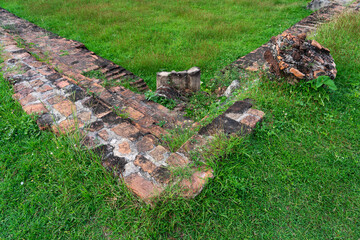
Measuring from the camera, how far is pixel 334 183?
1.93m

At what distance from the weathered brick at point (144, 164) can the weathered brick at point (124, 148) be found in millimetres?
143

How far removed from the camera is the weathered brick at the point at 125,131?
2.41m

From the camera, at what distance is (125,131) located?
248 cm

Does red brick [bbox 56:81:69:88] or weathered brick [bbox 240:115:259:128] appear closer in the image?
weathered brick [bbox 240:115:259:128]

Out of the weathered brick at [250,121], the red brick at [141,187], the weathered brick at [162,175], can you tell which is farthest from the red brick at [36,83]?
the weathered brick at [250,121]

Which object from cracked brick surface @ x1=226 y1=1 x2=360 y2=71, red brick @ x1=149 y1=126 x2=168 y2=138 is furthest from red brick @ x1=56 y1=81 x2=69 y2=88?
cracked brick surface @ x1=226 y1=1 x2=360 y2=71

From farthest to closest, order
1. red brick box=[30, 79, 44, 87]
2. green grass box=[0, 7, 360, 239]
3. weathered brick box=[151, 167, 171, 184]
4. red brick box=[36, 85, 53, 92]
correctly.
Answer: red brick box=[30, 79, 44, 87], red brick box=[36, 85, 53, 92], weathered brick box=[151, 167, 171, 184], green grass box=[0, 7, 360, 239]

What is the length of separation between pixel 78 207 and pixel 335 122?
2693 millimetres

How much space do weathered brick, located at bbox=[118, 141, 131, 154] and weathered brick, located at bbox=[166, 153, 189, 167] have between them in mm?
442

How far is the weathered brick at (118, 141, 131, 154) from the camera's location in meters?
2.21

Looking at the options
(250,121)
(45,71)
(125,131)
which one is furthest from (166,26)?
(250,121)

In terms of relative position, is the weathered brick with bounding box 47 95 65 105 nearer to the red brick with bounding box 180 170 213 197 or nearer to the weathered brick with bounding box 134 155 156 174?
the weathered brick with bounding box 134 155 156 174

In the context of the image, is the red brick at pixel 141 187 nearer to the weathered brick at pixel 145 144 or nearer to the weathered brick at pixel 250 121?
the weathered brick at pixel 145 144

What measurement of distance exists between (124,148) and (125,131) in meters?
0.29
